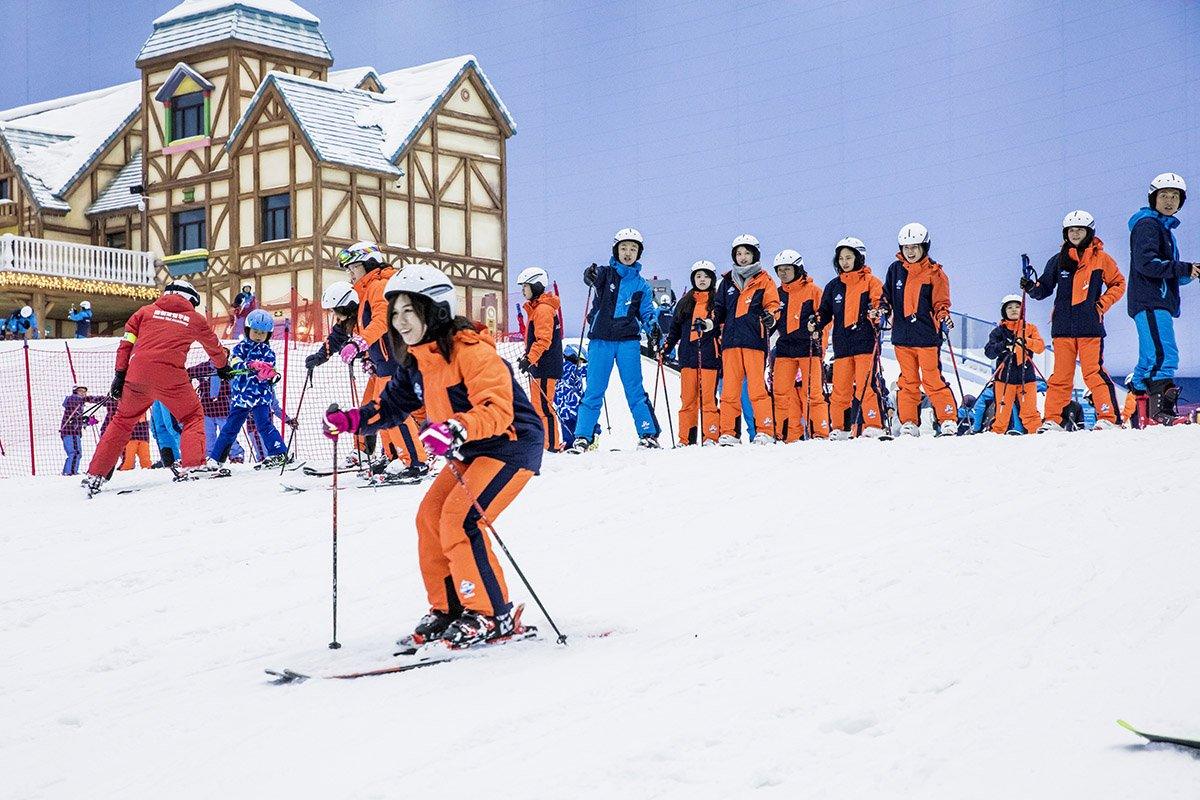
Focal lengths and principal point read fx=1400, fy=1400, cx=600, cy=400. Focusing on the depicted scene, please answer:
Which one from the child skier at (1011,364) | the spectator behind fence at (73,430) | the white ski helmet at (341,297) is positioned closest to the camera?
the white ski helmet at (341,297)

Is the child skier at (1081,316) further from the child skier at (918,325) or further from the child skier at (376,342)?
the child skier at (376,342)

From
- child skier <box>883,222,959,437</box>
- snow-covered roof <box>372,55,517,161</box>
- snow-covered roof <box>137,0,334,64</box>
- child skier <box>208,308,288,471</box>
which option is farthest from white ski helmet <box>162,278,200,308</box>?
snow-covered roof <box>137,0,334,64</box>

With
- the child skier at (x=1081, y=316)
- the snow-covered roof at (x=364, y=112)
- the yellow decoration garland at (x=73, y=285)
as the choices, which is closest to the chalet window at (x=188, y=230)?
the yellow decoration garland at (x=73, y=285)

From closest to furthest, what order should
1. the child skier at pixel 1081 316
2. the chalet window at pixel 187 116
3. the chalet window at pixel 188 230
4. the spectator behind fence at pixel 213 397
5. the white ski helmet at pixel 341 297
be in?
the child skier at pixel 1081 316, the white ski helmet at pixel 341 297, the spectator behind fence at pixel 213 397, the chalet window at pixel 187 116, the chalet window at pixel 188 230

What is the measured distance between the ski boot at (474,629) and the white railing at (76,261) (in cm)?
2711

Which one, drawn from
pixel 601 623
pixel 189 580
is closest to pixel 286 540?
pixel 189 580

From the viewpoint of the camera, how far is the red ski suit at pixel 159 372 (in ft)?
36.4

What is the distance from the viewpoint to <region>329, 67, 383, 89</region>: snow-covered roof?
3444cm

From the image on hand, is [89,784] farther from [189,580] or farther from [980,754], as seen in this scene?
[189,580]

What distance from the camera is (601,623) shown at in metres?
5.86

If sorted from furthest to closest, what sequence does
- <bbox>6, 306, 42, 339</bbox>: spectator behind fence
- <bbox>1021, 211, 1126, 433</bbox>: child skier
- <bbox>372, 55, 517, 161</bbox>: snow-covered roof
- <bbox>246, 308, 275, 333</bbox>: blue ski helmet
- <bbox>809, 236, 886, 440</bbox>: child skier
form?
<bbox>372, 55, 517, 161</bbox>: snow-covered roof < <bbox>6, 306, 42, 339</bbox>: spectator behind fence < <bbox>246, 308, 275, 333</bbox>: blue ski helmet < <bbox>809, 236, 886, 440</bbox>: child skier < <bbox>1021, 211, 1126, 433</bbox>: child skier

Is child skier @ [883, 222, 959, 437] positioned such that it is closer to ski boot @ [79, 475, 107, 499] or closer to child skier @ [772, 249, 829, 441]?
child skier @ [772, 249, 829, 441]

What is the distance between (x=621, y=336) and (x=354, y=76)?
82.4ft

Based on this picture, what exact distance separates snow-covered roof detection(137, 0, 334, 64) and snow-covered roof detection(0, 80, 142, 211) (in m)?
2.46
